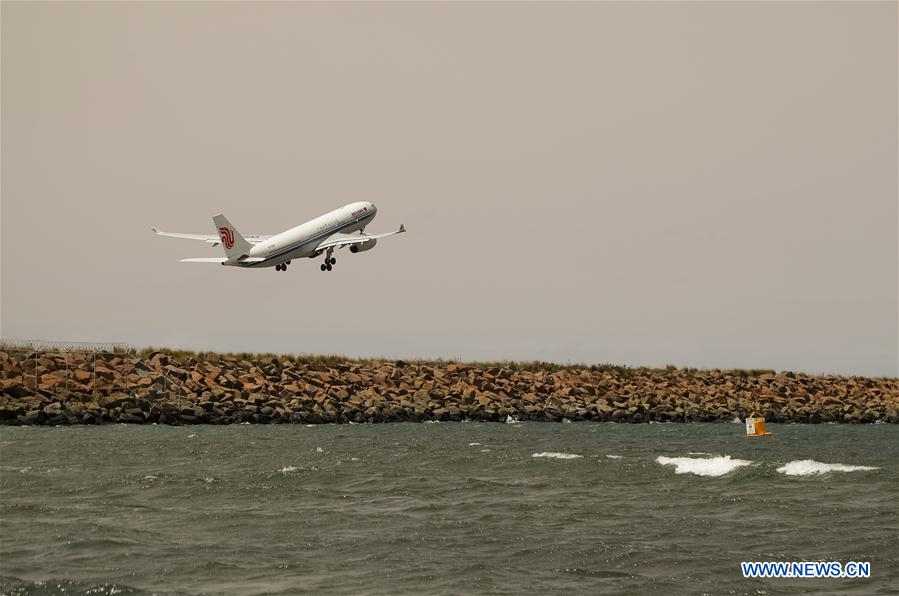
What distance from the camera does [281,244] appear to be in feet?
194

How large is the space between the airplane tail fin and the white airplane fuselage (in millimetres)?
852

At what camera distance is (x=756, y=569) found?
28438 mm

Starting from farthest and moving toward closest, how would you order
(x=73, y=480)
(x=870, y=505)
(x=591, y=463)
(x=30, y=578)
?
1. (x=591, y=463)
2. (x=73, y=480)
3. (x=870, y=505)
4. (x=30, y=578)

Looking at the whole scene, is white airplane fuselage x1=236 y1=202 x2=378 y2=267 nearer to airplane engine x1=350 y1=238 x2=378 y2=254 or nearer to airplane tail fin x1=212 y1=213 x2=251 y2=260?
airplane tail fin x1=212 y1=213 x2=251 y2=260

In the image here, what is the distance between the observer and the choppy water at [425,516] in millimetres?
27359

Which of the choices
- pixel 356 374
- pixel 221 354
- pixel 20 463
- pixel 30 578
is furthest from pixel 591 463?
pixel 221 354

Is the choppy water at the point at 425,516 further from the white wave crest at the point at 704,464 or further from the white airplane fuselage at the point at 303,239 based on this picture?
the white airplane fuselage at the point at 303,239

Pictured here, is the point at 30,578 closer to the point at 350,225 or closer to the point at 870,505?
the point at 870,505

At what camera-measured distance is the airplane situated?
58219mm

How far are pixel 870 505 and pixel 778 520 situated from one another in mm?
5081

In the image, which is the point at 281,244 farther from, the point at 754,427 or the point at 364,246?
the point at 754,427

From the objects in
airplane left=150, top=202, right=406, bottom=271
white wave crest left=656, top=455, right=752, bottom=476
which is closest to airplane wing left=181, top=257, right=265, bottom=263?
airplane left=150, top=202, right=406, bottom=271

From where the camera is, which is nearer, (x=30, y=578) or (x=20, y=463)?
(x=30, y=578)

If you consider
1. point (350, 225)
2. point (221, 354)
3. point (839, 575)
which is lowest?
point (839, 575)
